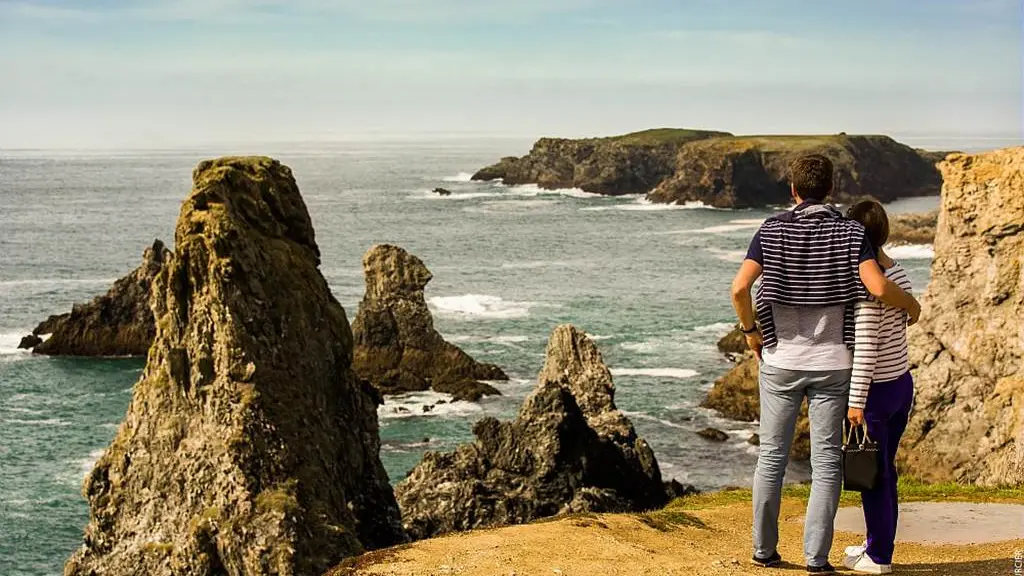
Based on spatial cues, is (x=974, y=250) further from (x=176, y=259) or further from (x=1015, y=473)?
(x=176, y=259)

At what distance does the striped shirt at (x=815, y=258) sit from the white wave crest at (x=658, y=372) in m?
50.2

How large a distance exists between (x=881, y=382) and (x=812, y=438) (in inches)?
32.7

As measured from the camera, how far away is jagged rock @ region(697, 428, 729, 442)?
1911 inches

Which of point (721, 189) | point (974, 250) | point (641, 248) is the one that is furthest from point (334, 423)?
point (721, 189)

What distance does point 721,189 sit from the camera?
188m

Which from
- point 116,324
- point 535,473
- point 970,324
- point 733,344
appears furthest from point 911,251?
point 535,473

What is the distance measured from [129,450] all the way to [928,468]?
21873mm

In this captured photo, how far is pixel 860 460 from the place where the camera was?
36.1 ft

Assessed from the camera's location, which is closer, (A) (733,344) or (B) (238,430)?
(B) (238,430)

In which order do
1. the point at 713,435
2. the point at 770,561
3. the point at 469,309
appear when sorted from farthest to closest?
the point at 469,309 → the point at 713,435 → the point at 770,561

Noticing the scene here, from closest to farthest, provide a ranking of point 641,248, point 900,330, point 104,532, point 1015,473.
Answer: point 900,330
point 104,532
point 1015,473
point 641,248

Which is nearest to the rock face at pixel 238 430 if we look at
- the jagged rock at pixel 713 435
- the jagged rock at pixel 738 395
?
the jagged rock at pixel 713 435

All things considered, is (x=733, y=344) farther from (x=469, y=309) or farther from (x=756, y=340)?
(x=756, y=340)

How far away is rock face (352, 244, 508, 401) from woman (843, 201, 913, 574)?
4730cm
